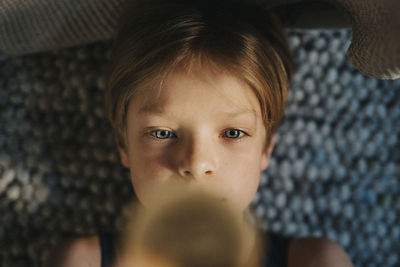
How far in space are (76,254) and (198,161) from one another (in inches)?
9.7

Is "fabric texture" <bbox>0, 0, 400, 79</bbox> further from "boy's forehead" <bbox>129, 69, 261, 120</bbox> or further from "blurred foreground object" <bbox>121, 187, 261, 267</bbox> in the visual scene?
"blurred foreground object" <bbox>121, 187, 261, 267</bbox>

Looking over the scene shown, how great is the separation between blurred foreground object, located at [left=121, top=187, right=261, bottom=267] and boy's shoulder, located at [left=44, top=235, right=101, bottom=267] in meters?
0.04

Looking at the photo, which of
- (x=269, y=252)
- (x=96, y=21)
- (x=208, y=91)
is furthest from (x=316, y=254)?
(x=96, y=21)

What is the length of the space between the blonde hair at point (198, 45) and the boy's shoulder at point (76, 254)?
19cm

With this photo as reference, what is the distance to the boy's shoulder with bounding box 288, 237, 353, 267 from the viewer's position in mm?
473

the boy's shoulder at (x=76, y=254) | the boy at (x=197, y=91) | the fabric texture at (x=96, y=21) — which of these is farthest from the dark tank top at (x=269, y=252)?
the fabric texture at (x=96, y=21)

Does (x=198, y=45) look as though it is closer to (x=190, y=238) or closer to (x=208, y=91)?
(x=208, y=91)

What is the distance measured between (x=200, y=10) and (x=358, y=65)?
18cm

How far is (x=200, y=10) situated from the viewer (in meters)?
0.42

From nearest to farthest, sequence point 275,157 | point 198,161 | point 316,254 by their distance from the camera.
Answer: point 198,161 < point 316,254 < point 275,157

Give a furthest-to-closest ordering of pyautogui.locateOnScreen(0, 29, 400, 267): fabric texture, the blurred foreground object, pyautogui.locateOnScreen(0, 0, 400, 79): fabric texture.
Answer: pyautogui.locateOnScreen(0, 29, 400, 267): fabric texture < the blurred foreground object < pyautogui.locateOnScreen(0, 0, 400, 79): fabric texture

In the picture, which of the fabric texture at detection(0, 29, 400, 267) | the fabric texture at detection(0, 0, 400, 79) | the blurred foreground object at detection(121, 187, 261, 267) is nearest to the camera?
the fabric texture at detection(0, 0, 400, 79)

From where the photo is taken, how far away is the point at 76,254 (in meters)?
0.49

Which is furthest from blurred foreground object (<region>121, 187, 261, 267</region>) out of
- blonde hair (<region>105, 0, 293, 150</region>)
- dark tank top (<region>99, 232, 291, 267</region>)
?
blonde hair (<region>105, 0, 293, 150</region>)
